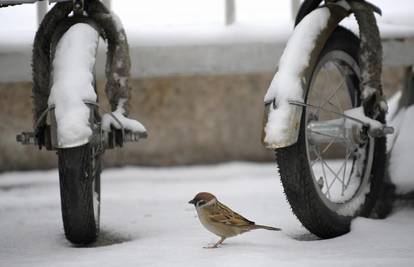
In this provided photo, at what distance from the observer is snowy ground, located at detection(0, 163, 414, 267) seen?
1.91 m

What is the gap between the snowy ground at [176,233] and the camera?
191 cm

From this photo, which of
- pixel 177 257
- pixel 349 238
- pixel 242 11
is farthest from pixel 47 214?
pixel 242 11

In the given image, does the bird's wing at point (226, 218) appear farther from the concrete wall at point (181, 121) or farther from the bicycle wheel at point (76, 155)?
the concrete wall at point (181, 121)

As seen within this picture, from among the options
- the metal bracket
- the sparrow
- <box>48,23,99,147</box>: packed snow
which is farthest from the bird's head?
the metal bracket

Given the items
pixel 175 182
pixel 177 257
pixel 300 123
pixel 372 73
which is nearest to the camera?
pixel 177 257

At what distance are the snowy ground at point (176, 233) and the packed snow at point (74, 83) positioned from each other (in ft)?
1.17

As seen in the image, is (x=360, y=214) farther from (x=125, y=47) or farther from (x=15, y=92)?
(x=15, y=92)

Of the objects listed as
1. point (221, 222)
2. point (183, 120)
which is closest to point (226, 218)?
point (221, 222)

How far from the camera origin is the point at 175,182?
3.83 m

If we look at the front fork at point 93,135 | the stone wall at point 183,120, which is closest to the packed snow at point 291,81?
the front fork at point 93,135

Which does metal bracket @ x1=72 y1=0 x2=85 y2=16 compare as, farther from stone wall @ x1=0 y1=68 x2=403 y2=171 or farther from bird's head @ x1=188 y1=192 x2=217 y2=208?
stone wall @ x1=0 y1=68 x2=403 y2=171

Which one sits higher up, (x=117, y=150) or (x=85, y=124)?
(x=85, y=124)

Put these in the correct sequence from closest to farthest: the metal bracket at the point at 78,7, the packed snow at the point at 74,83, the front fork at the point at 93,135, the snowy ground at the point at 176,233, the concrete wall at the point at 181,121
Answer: the snowy ground at the point at 176,233, the packed snow at the point at 74,83, the front fork at the point at 93,135, the metal bracket at the point at 78,7, the concrete wall at the point at 181,121

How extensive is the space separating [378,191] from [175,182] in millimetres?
1507
